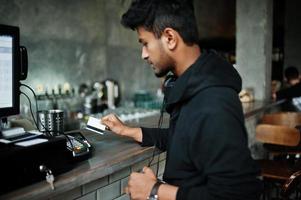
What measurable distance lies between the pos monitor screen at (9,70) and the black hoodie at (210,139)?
1.75 ft

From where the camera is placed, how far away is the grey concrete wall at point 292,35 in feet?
27.6

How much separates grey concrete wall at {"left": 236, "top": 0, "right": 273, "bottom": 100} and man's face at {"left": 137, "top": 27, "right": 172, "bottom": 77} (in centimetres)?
375

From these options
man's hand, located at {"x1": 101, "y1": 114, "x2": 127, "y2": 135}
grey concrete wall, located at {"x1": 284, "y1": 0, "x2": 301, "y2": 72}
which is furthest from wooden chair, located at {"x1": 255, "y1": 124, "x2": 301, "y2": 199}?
grey concrete wall, located at {"x1": 284, "y1": 0, "x2": 301, "y2": 72}

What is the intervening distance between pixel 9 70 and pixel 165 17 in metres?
0.56

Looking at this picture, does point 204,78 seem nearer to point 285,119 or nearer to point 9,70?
point 9,70

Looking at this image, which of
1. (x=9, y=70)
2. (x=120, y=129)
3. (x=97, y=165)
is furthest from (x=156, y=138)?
(x=9, y=70)

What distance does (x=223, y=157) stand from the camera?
976 mm

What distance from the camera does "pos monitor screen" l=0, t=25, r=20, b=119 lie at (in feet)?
3.90

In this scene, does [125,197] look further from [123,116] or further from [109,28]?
[109,28]

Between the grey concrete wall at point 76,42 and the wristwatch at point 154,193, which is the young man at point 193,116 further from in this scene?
the grey concrete wall at point 76,42

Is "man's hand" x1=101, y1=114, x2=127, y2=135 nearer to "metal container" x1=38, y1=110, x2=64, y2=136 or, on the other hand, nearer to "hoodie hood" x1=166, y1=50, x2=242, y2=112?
"metal container" x1=38, y1=110, x2=64, y2=136

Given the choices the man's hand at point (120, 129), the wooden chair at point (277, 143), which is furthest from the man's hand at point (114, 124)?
the wooden chair at point (277, 143)

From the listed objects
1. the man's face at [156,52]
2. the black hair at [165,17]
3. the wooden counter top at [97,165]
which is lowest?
the wooden counter top at [97,165]

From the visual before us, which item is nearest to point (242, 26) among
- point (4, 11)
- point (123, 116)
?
point (123, 116)
